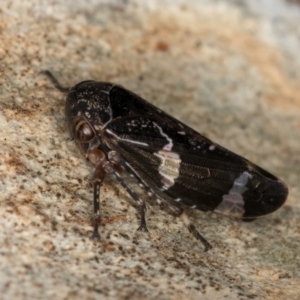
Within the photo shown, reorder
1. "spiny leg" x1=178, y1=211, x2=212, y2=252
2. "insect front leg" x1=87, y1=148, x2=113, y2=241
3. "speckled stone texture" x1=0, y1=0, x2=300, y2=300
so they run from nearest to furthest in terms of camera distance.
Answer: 1. "speckled stone texture" x1=0, y1=0, x2=300, y2=300
2. "insect front leg" x1=87, y1=148, x2=113, y2=241
3. "spiny leg" x1=178, y1=211, x2=212, y2=252

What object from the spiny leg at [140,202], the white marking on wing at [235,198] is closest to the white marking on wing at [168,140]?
the spiny leg at [140,202]

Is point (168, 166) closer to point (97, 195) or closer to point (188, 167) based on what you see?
point (188, 167)

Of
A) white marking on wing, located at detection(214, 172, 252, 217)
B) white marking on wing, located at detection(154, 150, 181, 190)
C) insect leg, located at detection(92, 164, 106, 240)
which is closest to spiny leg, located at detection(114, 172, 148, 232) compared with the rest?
insect leg, located at detection(92, 164, 106, 240)

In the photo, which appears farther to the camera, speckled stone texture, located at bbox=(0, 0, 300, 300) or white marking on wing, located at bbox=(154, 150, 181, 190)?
white marking on wing, located at bbox=(154, 150, 181, 190)

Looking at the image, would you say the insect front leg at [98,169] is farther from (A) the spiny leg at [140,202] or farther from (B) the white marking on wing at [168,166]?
(B) the white marking on wing at [168,166]

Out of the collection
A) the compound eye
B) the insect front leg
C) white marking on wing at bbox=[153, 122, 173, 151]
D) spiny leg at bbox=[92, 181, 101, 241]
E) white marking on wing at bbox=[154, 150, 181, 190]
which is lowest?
spiny leg at bbox=[92, 181, 101, 241]

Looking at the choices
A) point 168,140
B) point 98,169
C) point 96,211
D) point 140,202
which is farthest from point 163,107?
point 96,211

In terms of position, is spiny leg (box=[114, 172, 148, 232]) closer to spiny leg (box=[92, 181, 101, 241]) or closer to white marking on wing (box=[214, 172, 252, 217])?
spiny leg (box=[92, 181, 101, 241])

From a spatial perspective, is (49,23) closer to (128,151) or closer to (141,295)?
(128,151)
